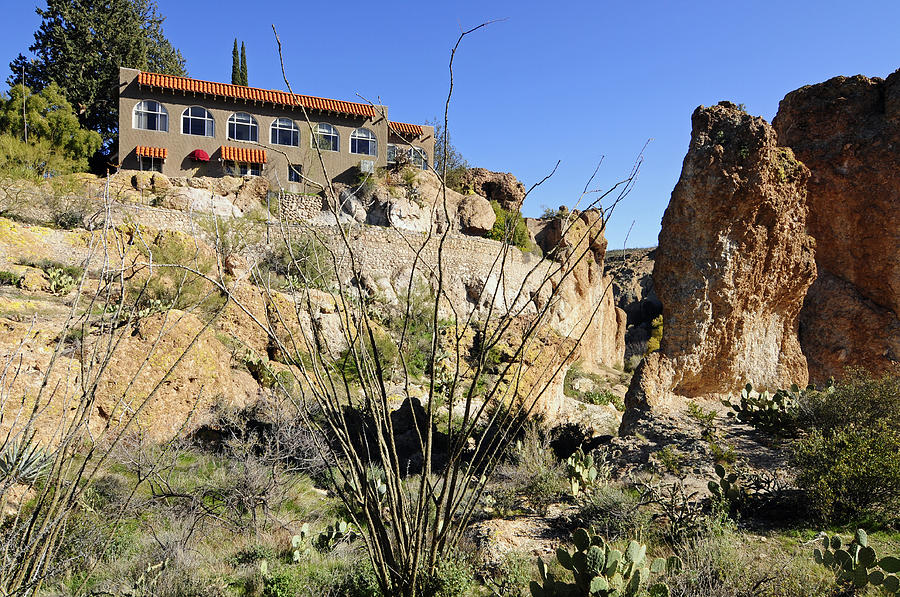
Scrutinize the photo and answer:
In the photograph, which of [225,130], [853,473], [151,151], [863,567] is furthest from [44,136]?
[863,567]

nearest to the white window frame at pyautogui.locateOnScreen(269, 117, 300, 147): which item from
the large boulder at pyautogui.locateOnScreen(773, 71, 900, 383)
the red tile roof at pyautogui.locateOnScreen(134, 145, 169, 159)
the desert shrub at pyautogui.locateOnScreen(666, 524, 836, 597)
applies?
the red tile roof at pyautogui.locateOnScreen(134, 145, 169, 159)

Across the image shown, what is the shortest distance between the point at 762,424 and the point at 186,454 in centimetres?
707

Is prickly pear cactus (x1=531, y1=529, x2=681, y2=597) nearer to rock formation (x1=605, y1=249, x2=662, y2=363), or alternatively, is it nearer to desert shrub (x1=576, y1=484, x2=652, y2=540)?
desert shrub (x1=576, y1=484, x2=652, y2=540)

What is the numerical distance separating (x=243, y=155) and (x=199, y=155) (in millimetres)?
1846

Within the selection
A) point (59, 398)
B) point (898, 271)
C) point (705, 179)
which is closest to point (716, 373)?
point (705, 179)

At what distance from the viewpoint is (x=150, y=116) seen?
23.7 m

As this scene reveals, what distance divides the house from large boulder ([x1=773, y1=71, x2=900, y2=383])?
49.2 feet

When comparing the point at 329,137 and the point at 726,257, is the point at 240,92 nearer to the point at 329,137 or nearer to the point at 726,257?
the point at 329,137

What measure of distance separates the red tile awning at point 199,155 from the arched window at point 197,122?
0.83 metres

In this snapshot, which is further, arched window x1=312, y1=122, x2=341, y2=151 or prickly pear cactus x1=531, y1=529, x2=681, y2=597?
arched window x1=312, y1=122, x2=341, y2=151

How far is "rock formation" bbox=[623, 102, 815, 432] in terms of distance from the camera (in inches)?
310

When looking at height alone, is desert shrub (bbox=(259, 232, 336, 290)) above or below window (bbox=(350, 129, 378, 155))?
below

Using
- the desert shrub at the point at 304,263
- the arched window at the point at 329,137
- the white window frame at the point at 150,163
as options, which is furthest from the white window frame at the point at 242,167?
the desert shrub at the point at 304,263

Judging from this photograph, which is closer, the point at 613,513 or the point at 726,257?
the point at 613,513
